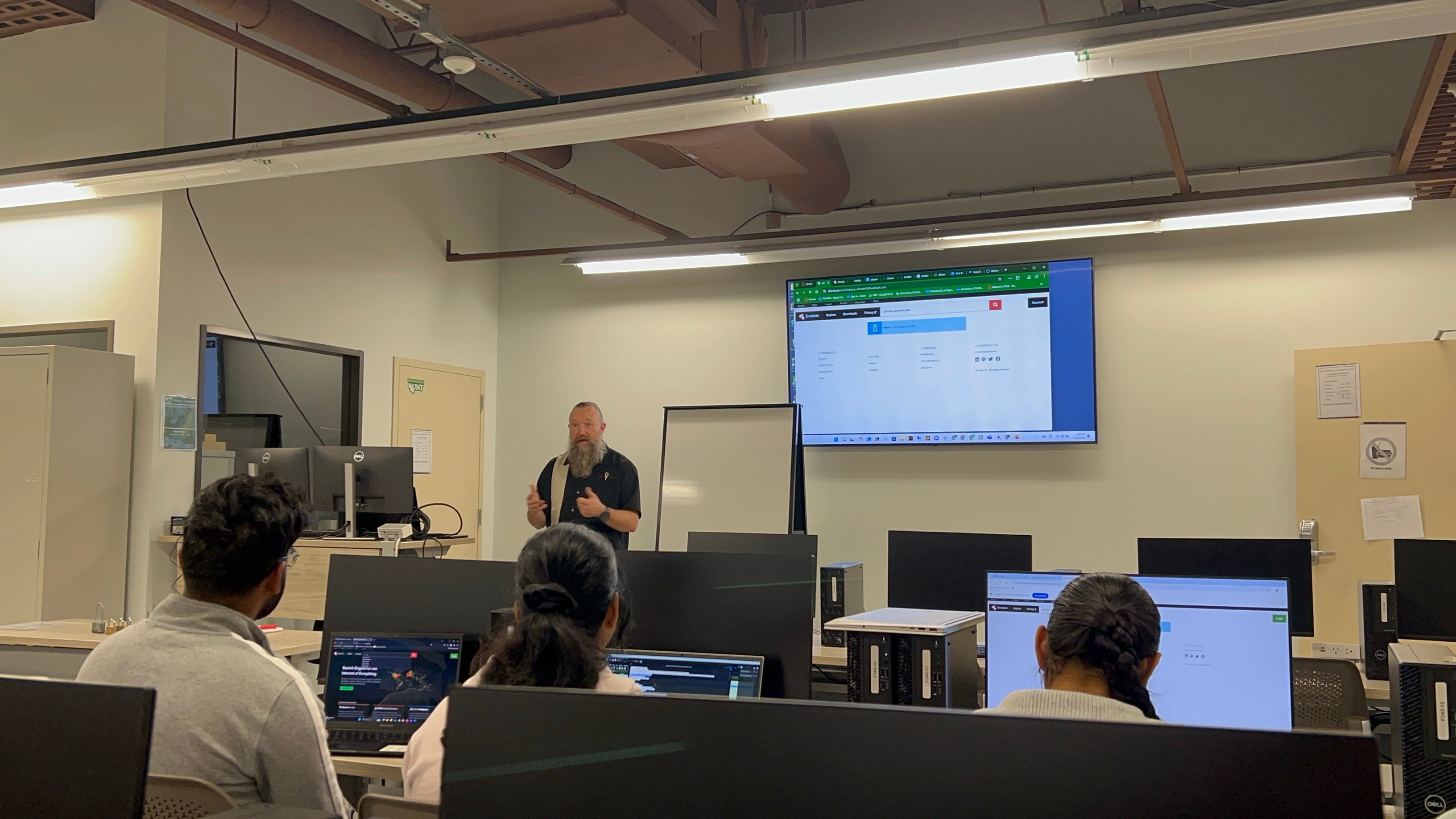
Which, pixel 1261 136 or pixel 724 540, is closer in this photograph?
pixel 724 540

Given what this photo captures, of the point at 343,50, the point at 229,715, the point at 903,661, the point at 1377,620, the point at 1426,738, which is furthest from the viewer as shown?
the point at 343,50

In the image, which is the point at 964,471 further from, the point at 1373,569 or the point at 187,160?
the point at 187,160

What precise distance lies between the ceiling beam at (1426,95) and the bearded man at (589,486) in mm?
3675

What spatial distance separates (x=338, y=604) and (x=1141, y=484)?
4.59 metres

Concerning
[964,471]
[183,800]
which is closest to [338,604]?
[183,800]

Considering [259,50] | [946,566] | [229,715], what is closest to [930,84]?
[946,566]

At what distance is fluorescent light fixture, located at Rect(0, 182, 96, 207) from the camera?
436 cm

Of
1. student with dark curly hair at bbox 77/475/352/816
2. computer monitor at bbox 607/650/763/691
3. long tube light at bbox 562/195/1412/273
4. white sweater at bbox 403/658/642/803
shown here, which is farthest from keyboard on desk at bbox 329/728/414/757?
long tube light at bbox 562/195/1412/273

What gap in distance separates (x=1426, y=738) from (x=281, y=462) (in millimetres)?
4901

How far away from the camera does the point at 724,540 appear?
4.23 metres

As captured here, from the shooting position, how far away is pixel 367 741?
244 cm

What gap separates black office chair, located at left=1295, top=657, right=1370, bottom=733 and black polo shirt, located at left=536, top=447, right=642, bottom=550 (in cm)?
305

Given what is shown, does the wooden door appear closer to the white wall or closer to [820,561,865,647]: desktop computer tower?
the white wall

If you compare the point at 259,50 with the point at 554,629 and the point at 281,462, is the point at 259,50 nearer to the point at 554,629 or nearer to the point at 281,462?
the point at 281,462
